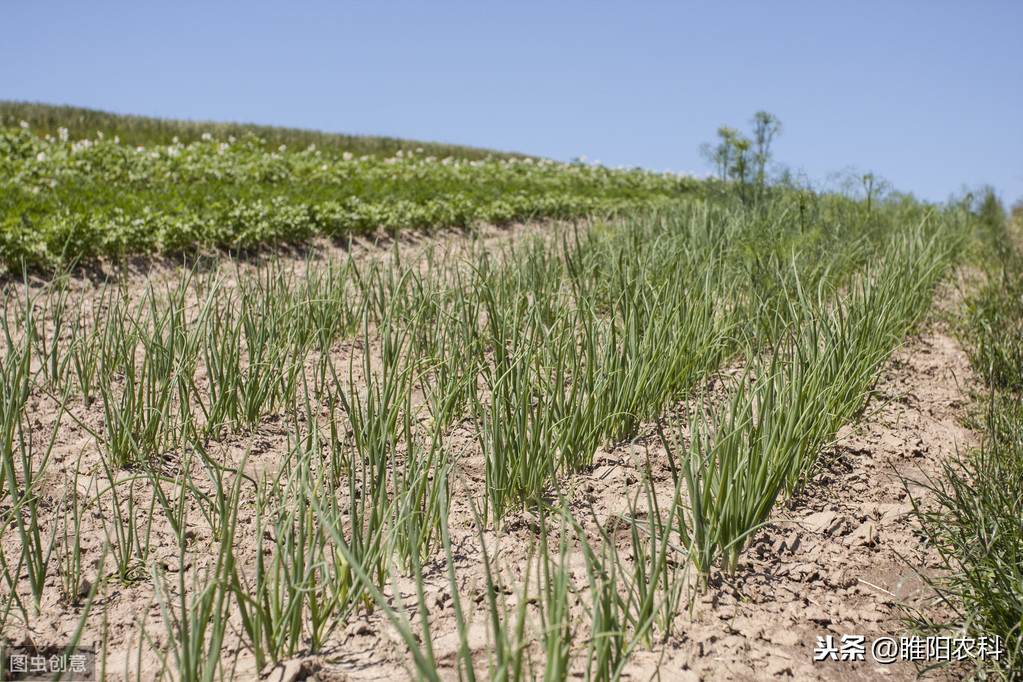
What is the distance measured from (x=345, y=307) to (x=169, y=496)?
4.13 feet

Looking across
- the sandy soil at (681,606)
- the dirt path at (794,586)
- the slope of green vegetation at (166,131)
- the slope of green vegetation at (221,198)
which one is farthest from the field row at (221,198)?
the slope of green vegetation at (166,131)

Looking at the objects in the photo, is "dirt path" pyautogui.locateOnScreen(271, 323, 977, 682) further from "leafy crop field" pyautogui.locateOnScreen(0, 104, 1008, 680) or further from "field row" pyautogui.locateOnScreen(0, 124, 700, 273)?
"field row" pyautogui.locateOnScreen(0, 124, 700, 273)

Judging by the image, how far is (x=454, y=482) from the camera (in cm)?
206

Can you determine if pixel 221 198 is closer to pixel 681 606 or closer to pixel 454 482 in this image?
pixel 454 482

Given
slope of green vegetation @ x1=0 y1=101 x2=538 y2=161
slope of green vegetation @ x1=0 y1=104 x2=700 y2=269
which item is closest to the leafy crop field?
slope of green vegetation @ x1=0 y1=104 x2=700 y2=269

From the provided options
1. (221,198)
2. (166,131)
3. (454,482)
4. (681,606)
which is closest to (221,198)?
(221,198)

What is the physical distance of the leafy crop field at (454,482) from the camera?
4.71ft

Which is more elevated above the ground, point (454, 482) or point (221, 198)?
point (221, 198)

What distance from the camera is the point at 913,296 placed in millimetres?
3492

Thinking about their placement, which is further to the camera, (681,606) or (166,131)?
(166,131)

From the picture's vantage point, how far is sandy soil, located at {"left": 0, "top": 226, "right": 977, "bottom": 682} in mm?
1505

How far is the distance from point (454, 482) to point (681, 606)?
0.72m

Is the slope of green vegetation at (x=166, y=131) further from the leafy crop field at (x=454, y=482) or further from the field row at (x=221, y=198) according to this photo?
the leafy crop field at (x=454, y=482)

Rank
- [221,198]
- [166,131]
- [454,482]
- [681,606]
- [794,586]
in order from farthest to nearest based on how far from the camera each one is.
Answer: [166,131] < [221,198] < [454,482] < [794,586] < [681,606]
